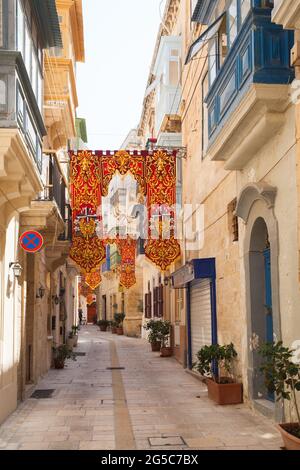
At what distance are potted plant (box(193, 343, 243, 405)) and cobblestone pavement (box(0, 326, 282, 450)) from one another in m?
0.23

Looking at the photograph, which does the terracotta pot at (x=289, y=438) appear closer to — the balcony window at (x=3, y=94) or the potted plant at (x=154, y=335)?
the balcony window at (x=3, y=94)

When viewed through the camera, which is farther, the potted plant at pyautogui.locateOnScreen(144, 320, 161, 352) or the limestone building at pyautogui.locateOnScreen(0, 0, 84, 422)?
the potted plant at pyautogui.locateOnScreen(144, 320, 161, 352)

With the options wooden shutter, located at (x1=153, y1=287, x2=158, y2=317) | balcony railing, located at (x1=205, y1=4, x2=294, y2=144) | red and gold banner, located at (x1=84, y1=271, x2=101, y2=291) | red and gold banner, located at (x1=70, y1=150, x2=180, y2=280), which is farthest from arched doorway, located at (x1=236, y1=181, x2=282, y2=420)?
wooden shutter, located at (x1=153, y1=287, x2=158, y2=317)

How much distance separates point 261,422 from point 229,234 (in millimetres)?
4343

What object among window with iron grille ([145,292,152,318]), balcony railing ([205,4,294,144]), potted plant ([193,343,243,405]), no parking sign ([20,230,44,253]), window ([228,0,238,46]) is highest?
window ([228,0,238,46])

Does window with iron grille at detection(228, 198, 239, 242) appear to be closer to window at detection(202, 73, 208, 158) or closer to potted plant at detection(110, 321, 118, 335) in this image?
window at detection(202, 73, 208, 158)

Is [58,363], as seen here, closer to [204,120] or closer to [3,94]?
[204,120]

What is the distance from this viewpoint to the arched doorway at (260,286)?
10.2 metres

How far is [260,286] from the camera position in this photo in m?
10.4

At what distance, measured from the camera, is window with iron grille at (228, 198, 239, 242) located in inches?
464

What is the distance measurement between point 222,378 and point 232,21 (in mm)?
6863

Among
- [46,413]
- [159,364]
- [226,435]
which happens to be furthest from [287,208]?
[159,364]

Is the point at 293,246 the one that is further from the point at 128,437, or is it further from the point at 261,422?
the point at 128,437

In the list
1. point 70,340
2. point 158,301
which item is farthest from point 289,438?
point 158,301
